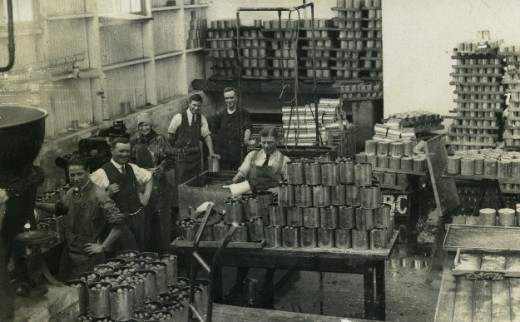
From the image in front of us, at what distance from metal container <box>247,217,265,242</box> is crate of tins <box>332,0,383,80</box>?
8514mm

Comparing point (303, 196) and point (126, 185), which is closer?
point (303, 196)

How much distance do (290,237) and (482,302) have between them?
222 cm

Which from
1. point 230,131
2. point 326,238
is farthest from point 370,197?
point 230,131

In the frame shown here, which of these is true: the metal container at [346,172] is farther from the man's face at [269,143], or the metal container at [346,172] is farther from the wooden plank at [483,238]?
the man's face at [269,143]

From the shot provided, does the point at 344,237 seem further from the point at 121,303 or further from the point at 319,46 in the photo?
the point at 319,46

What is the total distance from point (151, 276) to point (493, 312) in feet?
8.99

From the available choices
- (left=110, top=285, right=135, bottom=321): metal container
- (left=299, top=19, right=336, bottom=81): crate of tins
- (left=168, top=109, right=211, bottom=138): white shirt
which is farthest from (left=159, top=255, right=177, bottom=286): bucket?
(left=299, top=19, right=336, bottom=81): crate of tins

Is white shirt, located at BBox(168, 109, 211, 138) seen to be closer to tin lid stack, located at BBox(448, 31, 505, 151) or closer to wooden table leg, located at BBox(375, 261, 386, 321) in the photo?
tin lid stack, located at BBox(448, 31, 505, 151)

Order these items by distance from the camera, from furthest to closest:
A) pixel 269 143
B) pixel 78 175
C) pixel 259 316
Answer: pixel 269 143
pixel 78 175
pixel 259 316

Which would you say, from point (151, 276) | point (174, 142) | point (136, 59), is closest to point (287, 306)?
point (151, 276)

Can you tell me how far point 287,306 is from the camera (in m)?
9.70

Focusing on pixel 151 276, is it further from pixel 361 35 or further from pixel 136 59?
pixel 361 35

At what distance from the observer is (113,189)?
941 cm

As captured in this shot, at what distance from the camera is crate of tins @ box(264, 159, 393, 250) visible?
8.46 meters
